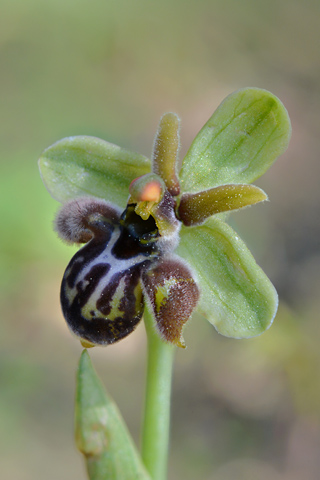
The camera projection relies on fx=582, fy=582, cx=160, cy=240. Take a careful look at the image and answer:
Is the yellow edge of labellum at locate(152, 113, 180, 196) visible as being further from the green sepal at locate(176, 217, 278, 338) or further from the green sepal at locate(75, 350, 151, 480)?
the green sepal at locate(75, 350, 151, 480)

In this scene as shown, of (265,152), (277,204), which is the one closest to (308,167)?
(277,204)

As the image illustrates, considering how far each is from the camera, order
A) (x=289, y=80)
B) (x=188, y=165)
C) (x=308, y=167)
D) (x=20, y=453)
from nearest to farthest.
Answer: (x=188, y=165) < (x=20, y=453) < (x=308, y=167) < (x=289, y=80)

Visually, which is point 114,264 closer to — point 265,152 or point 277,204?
point 265,152

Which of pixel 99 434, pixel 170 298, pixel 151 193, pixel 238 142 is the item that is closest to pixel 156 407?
pixel 170 298

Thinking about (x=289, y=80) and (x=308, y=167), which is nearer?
(x=308, y=167)

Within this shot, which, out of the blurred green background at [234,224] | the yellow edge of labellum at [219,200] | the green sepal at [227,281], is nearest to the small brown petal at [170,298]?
the green sepal at [227,281]

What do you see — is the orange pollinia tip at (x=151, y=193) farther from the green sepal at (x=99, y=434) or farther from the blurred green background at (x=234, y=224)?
the blurred green background at (x=234, y=224)
